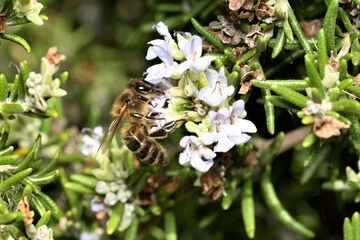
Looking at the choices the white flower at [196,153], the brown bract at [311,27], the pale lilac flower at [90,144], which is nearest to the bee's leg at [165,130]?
the white flower at [196,153]

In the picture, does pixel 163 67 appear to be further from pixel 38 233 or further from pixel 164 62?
pixel 38 233

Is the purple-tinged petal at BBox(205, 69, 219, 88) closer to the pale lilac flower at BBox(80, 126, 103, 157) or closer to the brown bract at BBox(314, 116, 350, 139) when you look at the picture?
the brown bract at BBox(314, 116, 350, 139)

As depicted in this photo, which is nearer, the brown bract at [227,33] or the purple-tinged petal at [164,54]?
the purple-tinged petal at [164,54]

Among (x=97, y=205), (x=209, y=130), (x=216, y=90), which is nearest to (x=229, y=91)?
(x=216, y=90)

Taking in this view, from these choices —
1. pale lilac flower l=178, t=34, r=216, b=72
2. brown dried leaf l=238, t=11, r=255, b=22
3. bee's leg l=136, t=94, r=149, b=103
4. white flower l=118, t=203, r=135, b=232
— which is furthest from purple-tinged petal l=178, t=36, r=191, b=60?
white flower l=118, t=203, r=135, b=232

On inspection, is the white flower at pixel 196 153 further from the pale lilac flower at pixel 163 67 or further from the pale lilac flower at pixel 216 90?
the pale lilac flower at pixel 163 67

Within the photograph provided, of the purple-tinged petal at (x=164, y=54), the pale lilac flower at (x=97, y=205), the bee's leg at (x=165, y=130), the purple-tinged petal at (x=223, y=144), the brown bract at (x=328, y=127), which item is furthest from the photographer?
the pale lilac flower at (x=97, y=205)

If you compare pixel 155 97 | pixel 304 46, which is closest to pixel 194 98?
pixel 155 97
